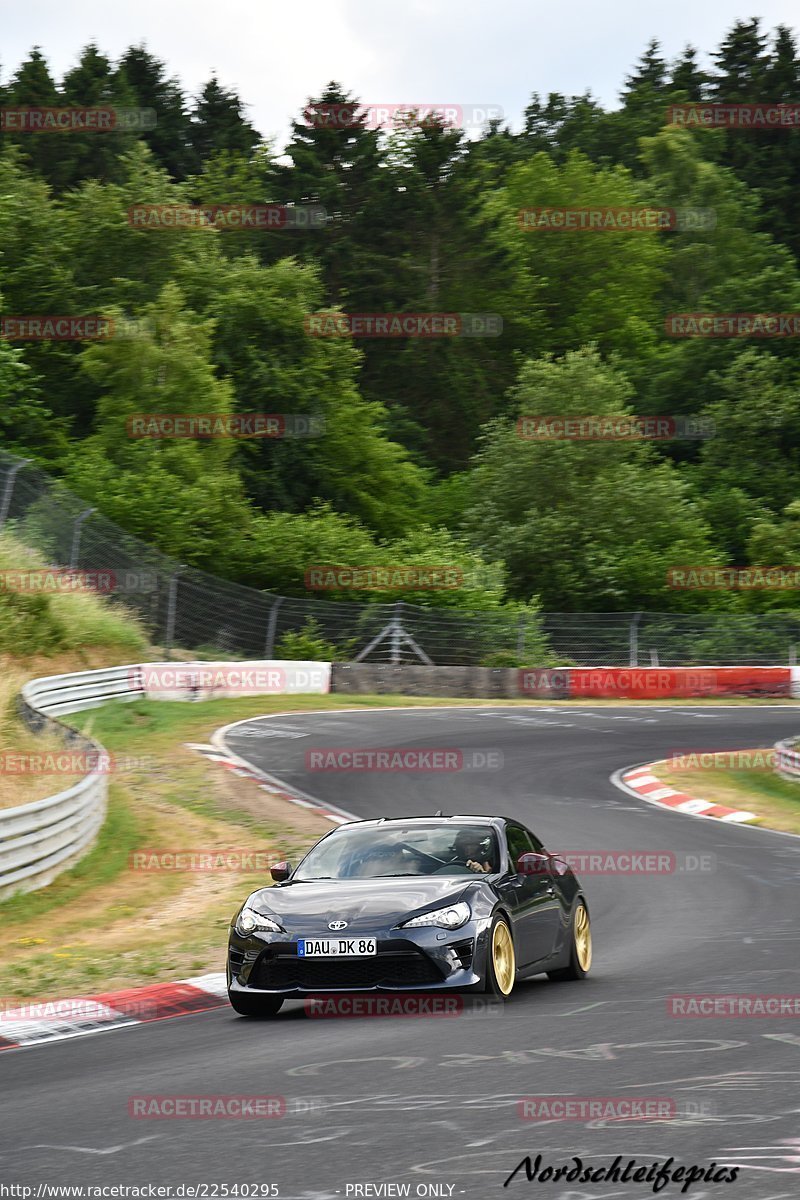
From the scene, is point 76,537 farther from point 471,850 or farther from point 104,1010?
point 471,850

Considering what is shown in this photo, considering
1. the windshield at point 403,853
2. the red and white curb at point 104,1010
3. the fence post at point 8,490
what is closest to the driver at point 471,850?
the windshield at point 403,853

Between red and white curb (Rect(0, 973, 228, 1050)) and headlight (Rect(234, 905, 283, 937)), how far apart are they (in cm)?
82

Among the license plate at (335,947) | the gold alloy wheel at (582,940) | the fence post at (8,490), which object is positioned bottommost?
the gold alloy wheel at (582,940)

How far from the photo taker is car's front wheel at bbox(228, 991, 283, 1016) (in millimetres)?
9469

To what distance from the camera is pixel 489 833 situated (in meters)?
10.7

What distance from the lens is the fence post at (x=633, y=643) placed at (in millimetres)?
38469

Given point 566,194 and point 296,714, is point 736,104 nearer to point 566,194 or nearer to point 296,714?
point 566,194

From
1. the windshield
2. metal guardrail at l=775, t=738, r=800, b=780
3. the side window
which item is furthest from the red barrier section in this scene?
the windshield

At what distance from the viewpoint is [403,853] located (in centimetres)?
1045

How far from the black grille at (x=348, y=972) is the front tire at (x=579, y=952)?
1953 mm

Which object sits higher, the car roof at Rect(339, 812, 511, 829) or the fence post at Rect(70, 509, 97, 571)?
the fence post at Rect(70, 509, 97, 571)

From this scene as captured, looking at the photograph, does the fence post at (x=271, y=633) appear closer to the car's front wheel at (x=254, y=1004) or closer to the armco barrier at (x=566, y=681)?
the armco barrier at (x=566, y=681)

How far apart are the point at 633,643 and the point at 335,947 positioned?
29.8 m

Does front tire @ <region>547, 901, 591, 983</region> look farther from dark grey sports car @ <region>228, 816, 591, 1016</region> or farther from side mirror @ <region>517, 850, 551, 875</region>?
side mirror @ <region>517, 850, 551, 875</region>
